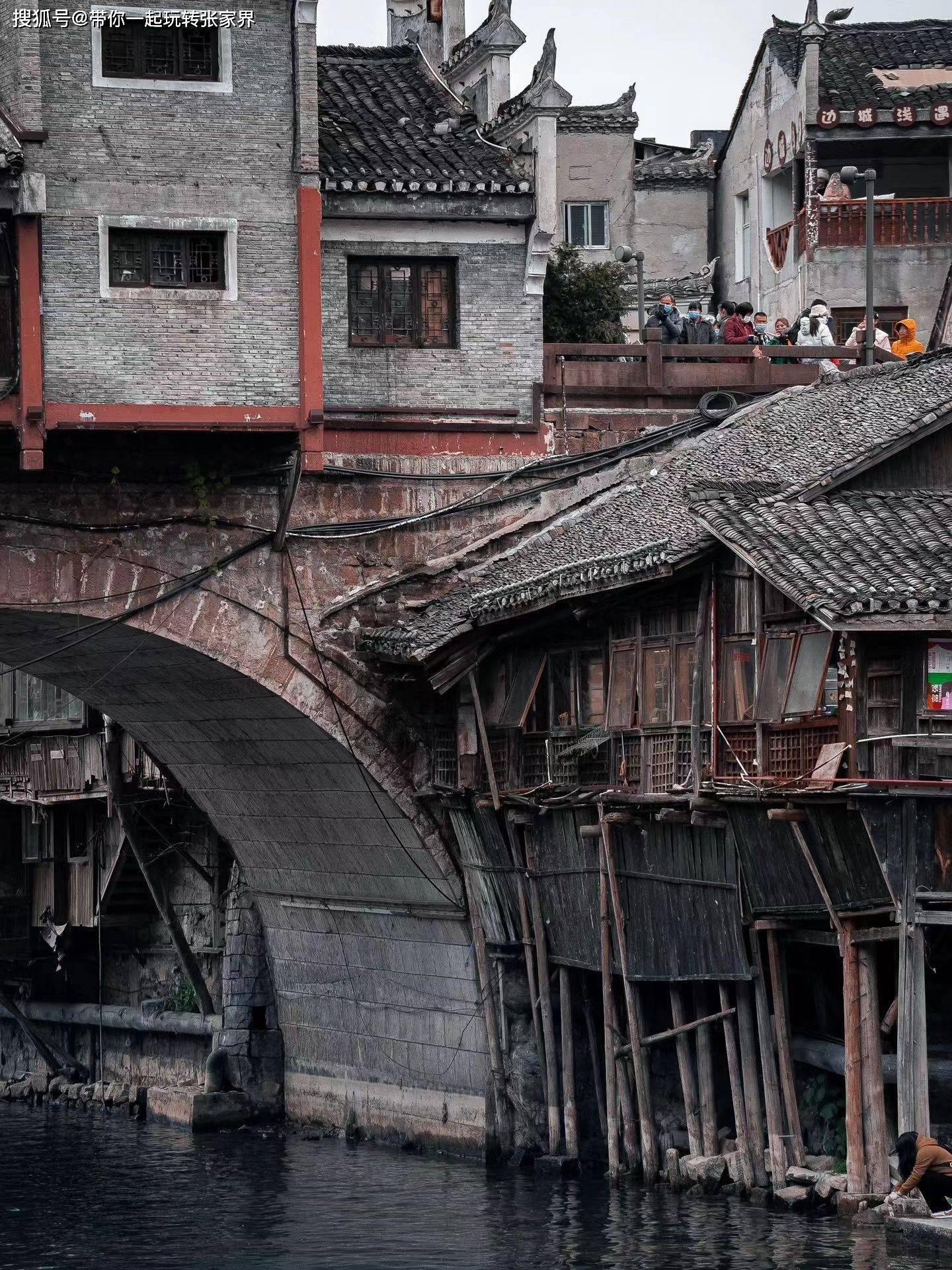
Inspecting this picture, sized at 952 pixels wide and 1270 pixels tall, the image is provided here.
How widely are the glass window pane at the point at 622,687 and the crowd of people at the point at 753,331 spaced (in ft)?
22.1

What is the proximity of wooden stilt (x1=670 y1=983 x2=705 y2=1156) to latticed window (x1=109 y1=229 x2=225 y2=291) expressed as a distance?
9.77 m

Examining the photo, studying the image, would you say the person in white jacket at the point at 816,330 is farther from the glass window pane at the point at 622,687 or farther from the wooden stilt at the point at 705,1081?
the wooden stilt at the point at 705,1081

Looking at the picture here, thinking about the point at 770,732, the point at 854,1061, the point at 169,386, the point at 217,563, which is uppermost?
Answer: the point at 169,386

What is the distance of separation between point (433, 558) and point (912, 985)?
10.6 meters

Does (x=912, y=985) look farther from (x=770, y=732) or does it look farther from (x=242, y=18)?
(x=242, y=18)

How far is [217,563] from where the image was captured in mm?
30750

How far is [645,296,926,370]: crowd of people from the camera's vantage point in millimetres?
34094

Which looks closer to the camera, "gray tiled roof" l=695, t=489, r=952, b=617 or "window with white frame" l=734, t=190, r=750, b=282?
"gray tiled roof" l=695, t=489, r=952, b=617

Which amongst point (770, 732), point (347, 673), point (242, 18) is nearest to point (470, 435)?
point (347, 673)

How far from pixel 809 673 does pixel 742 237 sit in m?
25.1

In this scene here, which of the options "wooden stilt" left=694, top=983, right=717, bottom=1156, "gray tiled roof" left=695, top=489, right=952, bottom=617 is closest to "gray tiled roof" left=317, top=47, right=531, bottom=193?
"gray tiled roof" left=695, top=489, right=952, bottom=617

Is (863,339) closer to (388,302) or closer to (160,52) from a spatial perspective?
(388,302)

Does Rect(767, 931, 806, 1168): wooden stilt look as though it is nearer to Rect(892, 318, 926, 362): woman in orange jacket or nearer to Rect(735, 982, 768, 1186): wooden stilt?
Rect(735, 982, 768, 1186): wooden stilt

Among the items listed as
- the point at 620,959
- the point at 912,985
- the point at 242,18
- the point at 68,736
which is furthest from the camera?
the point at 68,736
